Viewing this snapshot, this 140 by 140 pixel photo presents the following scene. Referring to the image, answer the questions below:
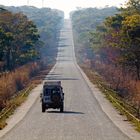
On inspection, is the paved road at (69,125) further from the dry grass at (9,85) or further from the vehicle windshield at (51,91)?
the dry grass at (9,85)

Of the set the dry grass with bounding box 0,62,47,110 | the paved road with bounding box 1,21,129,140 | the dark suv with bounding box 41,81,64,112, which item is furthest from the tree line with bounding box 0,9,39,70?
the dark suv with bounding box 41,81,64,112

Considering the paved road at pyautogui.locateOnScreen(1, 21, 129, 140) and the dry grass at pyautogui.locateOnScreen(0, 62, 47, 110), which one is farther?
the dry grass at pyautogui.locateOnScreen(0, 62, 47, 110)

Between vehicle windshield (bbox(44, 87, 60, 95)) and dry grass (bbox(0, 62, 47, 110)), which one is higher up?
vehicle windshield (bbox(44, 87, 60, 95))

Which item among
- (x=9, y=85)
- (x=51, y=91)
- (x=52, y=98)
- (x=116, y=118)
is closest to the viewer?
(x=116, y=118)

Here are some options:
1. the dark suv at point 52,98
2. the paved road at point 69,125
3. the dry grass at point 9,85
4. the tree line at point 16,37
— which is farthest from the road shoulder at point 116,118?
the tree line at point 16,37

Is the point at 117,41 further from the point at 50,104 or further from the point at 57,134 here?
the point at 57,134

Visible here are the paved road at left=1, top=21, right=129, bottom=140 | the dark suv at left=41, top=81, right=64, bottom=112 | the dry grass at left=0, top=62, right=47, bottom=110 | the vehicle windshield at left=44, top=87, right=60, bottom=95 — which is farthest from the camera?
the dry grass at left=0, top=62, right=47, bottom=110

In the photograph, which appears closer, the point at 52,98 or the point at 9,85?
the point at 52,98

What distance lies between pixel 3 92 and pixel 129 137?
3106 centimetres

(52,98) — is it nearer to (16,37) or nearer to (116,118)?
(116,118)

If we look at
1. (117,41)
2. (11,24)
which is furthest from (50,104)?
(11,24)

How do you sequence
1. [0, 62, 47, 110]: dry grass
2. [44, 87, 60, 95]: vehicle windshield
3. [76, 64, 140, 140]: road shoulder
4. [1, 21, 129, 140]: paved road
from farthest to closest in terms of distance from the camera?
1. [0, 62, 47, 110]: dry grass
2. [44, 87, 60, 95]: vehicle windshield
3. [76, 64, 140, 140]: road shoulder
4. [1, 21, 129, 140]: paved road

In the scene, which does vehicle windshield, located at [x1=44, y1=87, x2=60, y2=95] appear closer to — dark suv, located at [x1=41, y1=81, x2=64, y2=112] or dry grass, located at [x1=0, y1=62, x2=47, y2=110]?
dark suv, located at [x1=41, y1=81, x2=64, y2=112]

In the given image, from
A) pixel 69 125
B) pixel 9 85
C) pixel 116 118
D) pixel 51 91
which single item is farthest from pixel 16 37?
pixel 69 125
